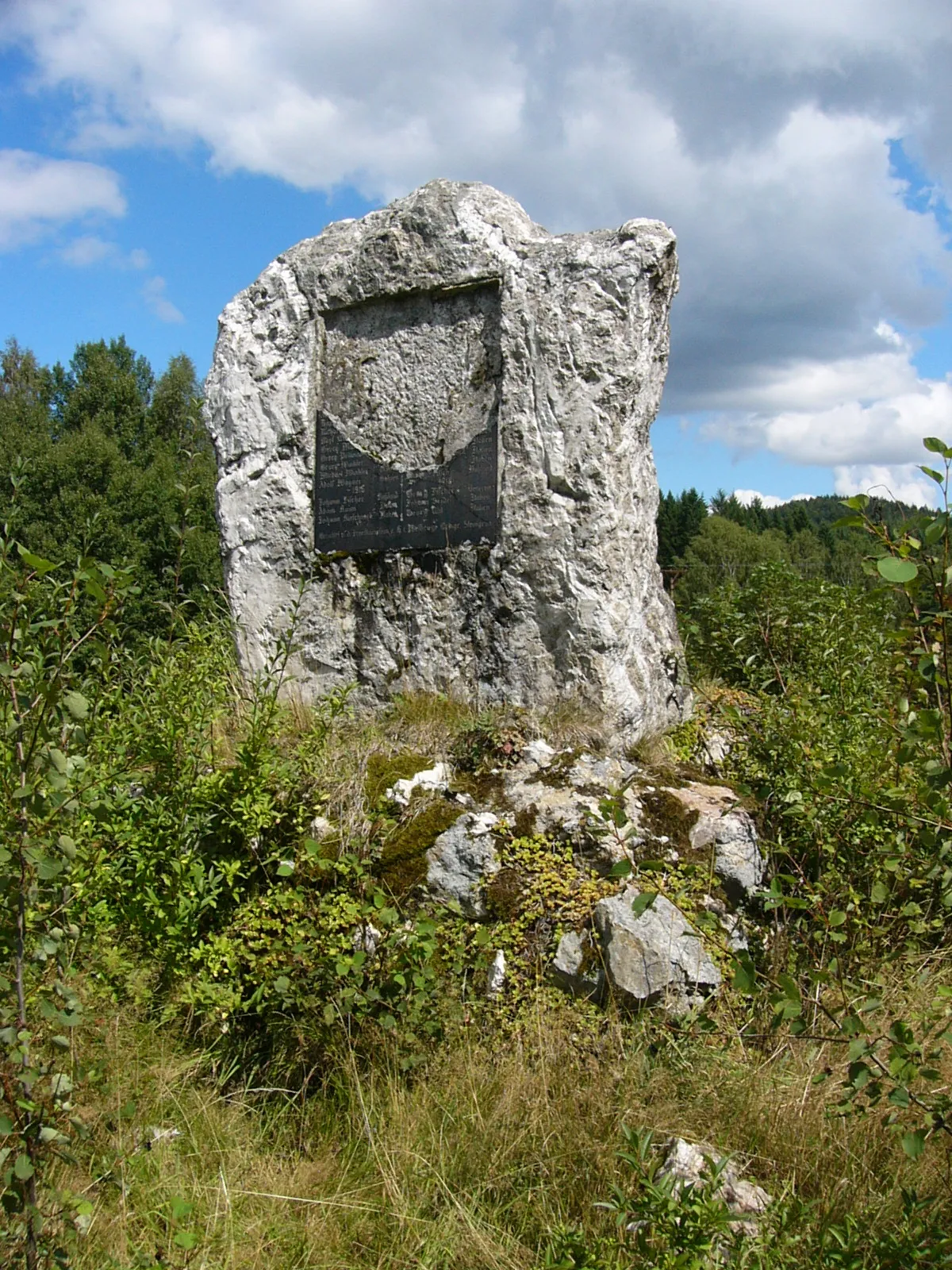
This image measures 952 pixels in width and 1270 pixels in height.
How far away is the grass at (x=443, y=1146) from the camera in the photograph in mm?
2598

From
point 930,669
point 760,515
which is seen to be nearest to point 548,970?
point 930,669

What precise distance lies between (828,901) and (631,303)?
297 cm

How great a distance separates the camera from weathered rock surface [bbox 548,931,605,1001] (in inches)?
141

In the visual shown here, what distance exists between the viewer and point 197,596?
4961mm

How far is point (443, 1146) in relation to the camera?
290 cm

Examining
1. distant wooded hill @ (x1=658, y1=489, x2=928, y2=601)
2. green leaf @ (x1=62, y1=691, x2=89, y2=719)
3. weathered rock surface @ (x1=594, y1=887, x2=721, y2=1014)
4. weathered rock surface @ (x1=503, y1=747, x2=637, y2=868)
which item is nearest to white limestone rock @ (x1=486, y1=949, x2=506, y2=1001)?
weathered rock surface @ (x1=594, y1=887, x2=721, y2=1014)

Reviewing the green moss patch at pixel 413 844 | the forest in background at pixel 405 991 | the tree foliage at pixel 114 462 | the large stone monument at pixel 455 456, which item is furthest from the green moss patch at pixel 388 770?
the tree foliage at pixel 114 462

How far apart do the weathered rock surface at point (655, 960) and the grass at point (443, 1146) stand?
0.15m

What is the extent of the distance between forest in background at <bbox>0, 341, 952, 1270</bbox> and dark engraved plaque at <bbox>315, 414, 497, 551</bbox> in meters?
0.89

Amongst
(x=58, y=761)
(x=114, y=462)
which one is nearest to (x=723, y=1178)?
(x=58, y=761)

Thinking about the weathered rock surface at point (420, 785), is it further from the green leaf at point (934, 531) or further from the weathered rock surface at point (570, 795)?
the green leaf at point (934, 531)

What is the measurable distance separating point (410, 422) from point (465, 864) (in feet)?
8.39

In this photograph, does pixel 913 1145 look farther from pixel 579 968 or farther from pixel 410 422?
pixel 410 422

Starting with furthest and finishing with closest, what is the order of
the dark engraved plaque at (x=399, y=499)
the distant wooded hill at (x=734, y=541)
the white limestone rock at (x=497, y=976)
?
the distant wooded hill at (x=734, y=541)
the dark engraved plaque at (x=399, y=499)
the white limestone rock at (x=497, y=976)
